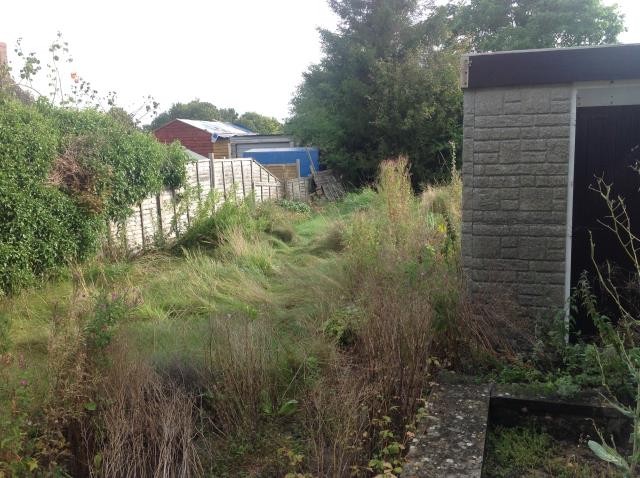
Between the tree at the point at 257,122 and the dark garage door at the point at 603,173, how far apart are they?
5343 cm

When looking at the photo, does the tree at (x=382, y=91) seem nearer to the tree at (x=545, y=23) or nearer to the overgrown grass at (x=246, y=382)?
the tree at (x=545, y=23)

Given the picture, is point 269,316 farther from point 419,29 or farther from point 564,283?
point 419,29

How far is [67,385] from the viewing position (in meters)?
3.48

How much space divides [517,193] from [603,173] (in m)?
0.64

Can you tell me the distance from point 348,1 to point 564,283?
20.7m

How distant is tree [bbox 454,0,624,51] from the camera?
26.5 meters

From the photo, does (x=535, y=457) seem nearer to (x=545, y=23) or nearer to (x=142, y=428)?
(x=142, y=428)

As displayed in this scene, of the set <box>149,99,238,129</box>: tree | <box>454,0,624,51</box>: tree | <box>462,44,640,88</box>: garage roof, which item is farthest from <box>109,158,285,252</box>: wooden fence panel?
<box>149,99,238,129</box>: tree

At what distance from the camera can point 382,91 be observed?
21.5 m

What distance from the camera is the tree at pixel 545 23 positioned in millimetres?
26484

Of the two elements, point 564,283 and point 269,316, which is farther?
point 269,316

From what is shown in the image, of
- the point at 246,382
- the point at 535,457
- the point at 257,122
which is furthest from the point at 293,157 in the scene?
the point at 257,122

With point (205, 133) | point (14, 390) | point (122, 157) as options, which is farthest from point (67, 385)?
point (205, 133)

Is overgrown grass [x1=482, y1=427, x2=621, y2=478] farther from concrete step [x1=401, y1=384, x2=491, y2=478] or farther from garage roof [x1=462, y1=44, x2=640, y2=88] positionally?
garage roof [x1=462, y1=44, x2=640, y2=88]
